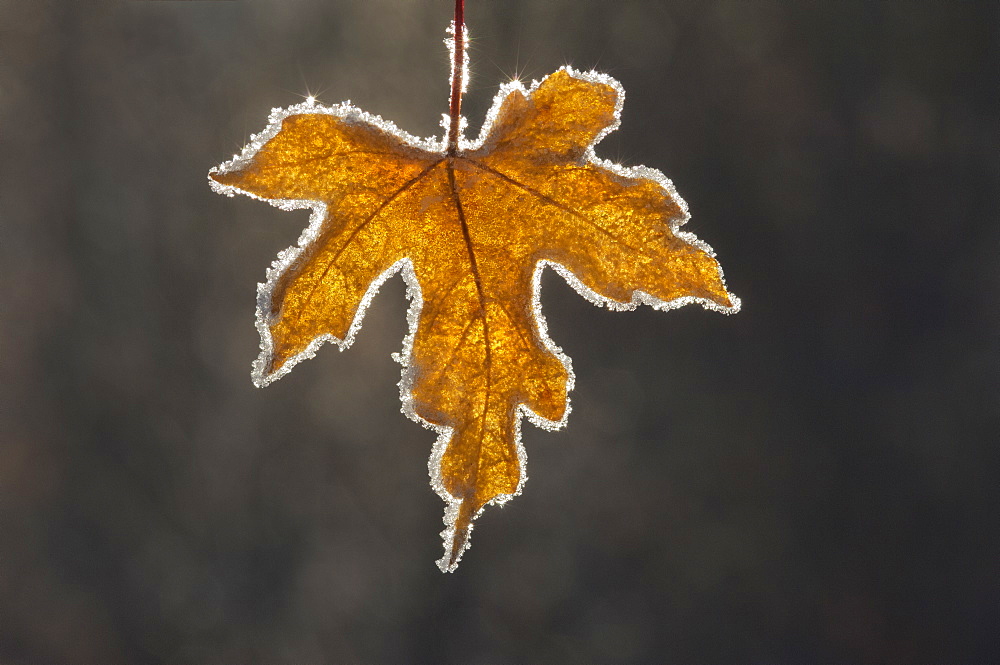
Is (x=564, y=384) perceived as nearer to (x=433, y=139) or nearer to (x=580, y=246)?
(x=580, y=246)

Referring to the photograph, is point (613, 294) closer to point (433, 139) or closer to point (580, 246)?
point (580, 246)

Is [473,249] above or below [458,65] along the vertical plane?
below

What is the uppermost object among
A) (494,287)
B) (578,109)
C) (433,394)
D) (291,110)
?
(578,109)

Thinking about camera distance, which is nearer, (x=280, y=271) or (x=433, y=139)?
(x=280, y=271)

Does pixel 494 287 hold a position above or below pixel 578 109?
below

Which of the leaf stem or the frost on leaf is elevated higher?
the leaf stem

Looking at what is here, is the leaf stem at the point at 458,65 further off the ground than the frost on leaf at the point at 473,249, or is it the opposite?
the leaf stem at the point at 458,65

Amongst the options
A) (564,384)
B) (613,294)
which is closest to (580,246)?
(613,294)
